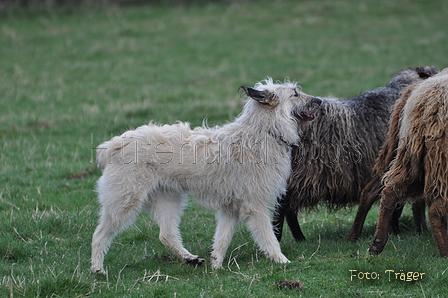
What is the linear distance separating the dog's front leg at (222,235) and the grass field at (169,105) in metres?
0.18

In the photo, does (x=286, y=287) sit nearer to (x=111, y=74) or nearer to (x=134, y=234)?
(x=134, y=234)

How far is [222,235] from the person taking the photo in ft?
→ 20.7

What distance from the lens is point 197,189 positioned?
20.7 feet

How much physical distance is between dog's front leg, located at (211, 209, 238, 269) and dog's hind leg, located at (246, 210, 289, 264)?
0.25 metres

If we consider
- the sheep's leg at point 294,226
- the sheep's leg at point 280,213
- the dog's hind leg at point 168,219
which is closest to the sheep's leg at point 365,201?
the sheep's leg at point 294,226

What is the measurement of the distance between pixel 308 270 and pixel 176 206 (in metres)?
1.66

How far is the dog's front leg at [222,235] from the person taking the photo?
20.4ft

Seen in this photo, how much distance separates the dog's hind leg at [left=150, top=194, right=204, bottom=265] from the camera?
21.4 feet

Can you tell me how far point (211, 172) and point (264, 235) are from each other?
835 millimetres

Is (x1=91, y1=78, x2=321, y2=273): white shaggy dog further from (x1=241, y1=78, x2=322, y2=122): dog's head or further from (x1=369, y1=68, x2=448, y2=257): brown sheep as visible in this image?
(x1=369, y1=68, x2=448, y2=257): brown sheep

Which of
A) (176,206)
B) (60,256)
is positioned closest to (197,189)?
(176,206)

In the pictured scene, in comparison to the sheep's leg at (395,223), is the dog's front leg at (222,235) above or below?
above

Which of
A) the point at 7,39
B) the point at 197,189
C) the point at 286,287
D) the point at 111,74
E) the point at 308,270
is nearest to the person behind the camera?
the point at 286,287

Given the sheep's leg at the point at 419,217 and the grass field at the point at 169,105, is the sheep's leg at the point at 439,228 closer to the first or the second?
the grass field at the point at 169,105
